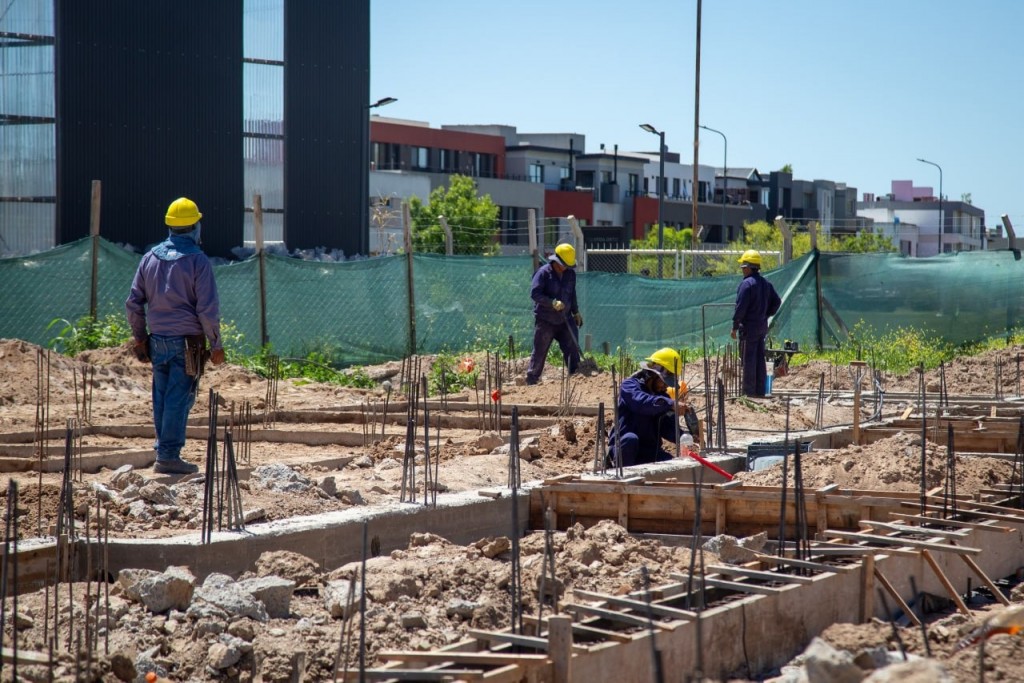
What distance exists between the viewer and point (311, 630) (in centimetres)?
508

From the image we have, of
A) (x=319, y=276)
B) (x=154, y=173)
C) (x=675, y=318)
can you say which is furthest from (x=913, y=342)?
(x=154, y=173)

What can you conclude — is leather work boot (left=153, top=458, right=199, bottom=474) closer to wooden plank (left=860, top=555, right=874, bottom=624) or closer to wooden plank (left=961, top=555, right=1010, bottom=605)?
wooden plank (left=860, top=555, right=874, bottom=624)

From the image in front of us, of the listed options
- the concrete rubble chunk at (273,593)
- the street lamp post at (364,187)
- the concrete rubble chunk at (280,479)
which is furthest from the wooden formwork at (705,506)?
the street lamp post at (364,187)

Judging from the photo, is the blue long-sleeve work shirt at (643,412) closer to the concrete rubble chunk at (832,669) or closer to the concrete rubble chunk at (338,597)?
the concrete rubble chunk at (338,597)

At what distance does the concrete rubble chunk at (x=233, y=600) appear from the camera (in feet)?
16.5

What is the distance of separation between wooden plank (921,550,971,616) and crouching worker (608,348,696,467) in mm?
2618

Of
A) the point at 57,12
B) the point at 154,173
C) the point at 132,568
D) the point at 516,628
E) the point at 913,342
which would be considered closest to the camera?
the point at 516,628

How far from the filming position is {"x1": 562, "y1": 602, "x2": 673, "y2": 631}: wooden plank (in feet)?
15.5

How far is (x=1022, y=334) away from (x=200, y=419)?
12894mm

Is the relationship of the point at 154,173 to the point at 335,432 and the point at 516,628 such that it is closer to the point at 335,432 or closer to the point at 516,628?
the point at 335,432

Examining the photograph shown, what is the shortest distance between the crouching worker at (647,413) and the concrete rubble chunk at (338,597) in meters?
3.24

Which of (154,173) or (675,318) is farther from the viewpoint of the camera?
(154,173)

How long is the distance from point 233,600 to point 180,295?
340 cm

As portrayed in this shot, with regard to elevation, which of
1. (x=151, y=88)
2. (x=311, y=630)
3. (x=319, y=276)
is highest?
(x=151, y=88)
